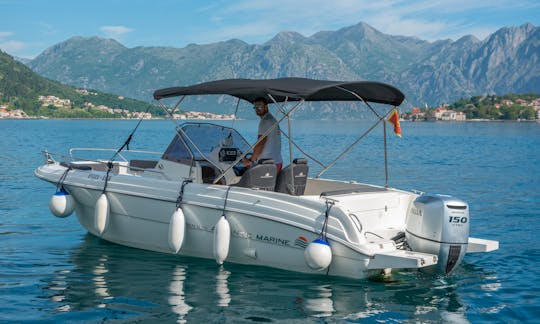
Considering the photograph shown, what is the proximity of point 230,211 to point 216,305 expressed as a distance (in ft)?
4.79

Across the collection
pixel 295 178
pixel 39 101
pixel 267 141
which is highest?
pixel 39 101

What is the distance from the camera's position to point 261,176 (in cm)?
841

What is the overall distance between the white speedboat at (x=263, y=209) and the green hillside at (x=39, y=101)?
155 meters

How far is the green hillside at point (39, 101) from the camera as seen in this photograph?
6836 inches

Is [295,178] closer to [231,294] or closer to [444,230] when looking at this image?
[231,294]

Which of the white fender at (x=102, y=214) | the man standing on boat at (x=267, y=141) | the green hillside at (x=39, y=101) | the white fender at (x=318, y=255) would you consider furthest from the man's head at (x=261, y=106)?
the green hillside at (x=39, y=101)

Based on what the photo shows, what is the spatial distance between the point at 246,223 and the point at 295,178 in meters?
1.09

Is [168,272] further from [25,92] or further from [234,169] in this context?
[25,92]

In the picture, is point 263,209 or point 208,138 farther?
point 208,138

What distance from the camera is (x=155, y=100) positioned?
29.2 feet

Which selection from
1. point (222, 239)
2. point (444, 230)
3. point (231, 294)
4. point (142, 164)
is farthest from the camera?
point (142, 164)

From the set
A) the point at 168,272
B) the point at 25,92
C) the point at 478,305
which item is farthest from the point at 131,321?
the point at 25,92

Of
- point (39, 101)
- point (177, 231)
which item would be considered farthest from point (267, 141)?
point (39, 101)

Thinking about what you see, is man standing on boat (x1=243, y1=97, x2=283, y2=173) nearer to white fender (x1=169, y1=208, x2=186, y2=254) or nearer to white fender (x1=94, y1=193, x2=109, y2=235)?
white fender (x1=169, y1=208, x2=186, y2=254)
